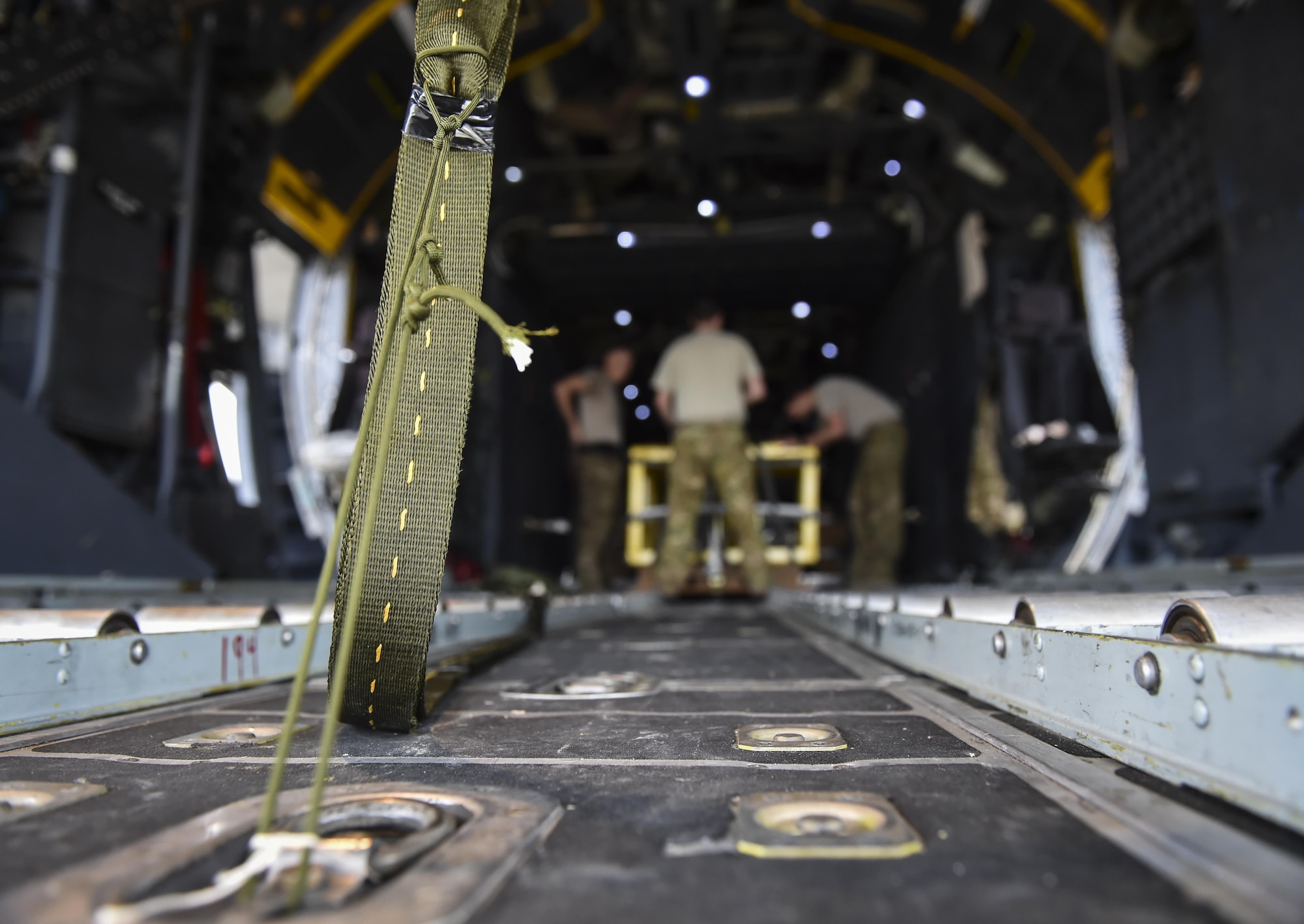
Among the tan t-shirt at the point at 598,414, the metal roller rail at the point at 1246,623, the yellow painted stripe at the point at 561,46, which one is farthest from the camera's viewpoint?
the tan t-shirt at the point at 598,414

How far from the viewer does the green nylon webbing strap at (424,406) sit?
35.3 inches

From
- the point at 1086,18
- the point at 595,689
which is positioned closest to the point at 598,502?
the point at 1086,18

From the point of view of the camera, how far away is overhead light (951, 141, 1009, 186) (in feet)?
17.3

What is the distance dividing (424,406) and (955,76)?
526 cm

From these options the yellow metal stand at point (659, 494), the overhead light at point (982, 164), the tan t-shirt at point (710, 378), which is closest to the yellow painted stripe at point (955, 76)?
the overhead light at point (982, 164)

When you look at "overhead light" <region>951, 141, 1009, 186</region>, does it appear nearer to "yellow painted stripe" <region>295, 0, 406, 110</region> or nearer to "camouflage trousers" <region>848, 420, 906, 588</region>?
Result: "camouflage trousers" <region>848, 420, 906, 588</region>

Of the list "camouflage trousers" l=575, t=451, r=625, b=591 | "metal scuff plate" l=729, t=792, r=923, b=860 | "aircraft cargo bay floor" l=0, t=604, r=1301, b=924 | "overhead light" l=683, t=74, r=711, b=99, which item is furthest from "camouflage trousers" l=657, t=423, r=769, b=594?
"metal scuff plate" l=729, t=792, r=923, b=860

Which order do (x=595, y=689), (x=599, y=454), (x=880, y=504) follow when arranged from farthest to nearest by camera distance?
(x=599, y=454) < (x=880, y=504) < (x=595, y=689)

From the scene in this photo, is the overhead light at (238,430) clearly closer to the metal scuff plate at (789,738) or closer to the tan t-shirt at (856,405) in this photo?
the metal scuff plate at (789,738)

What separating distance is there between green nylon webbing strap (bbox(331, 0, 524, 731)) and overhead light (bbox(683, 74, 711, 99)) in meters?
4.53

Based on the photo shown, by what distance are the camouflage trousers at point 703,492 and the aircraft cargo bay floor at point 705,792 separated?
330 cm

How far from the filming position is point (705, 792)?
716 millimetres

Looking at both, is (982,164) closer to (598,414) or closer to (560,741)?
(598,414)

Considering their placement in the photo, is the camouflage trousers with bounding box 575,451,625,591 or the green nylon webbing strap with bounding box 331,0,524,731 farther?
the camouflage trousers with bounding box 575,451,625,591
